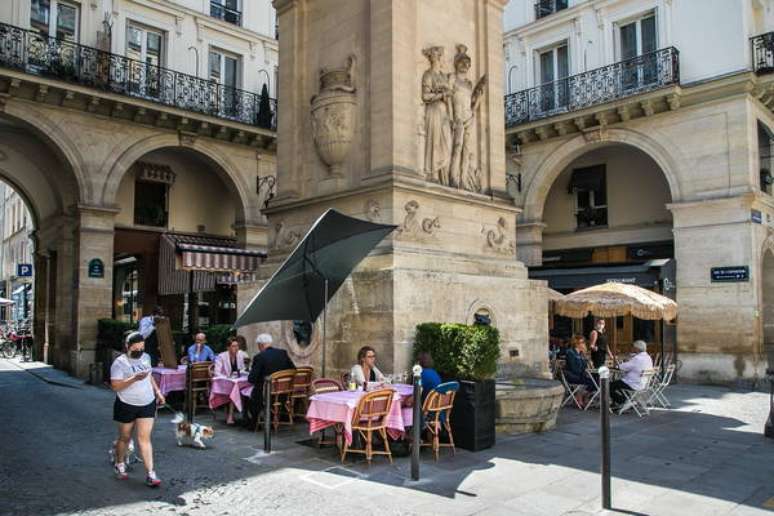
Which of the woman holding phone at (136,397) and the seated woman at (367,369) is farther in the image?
the seated woman at (367,369)

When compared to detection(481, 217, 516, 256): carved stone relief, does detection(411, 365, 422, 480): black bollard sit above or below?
below

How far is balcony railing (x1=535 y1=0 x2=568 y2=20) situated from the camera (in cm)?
1987

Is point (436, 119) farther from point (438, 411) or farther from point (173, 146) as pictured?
point (173, 146)

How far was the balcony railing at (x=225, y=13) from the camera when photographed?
19.6m

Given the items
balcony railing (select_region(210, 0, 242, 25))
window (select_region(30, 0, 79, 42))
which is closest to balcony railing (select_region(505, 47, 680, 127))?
balcony railing (select_region(210, 0, 242, 25))

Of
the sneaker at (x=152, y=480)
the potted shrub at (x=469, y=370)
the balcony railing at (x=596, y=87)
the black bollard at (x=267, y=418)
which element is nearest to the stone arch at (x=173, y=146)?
the balcony railing at (x=596, y=87)

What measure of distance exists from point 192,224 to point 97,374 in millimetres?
6618

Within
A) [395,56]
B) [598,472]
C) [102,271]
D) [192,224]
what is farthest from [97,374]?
[598,472]

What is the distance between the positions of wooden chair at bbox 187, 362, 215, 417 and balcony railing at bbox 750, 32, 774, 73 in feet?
48.0

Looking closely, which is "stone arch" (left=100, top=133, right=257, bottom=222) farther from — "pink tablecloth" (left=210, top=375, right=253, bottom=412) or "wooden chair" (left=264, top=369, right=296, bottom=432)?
"wooden chair" (left=264, top=369, right=296, bottom=432)

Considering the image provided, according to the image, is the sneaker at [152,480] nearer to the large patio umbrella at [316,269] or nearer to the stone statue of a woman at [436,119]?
the large patio umbrella at [316,269]

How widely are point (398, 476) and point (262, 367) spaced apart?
2.65m

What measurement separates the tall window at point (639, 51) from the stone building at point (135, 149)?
10318 millimetres

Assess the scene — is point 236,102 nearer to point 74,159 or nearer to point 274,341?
point 74,159
